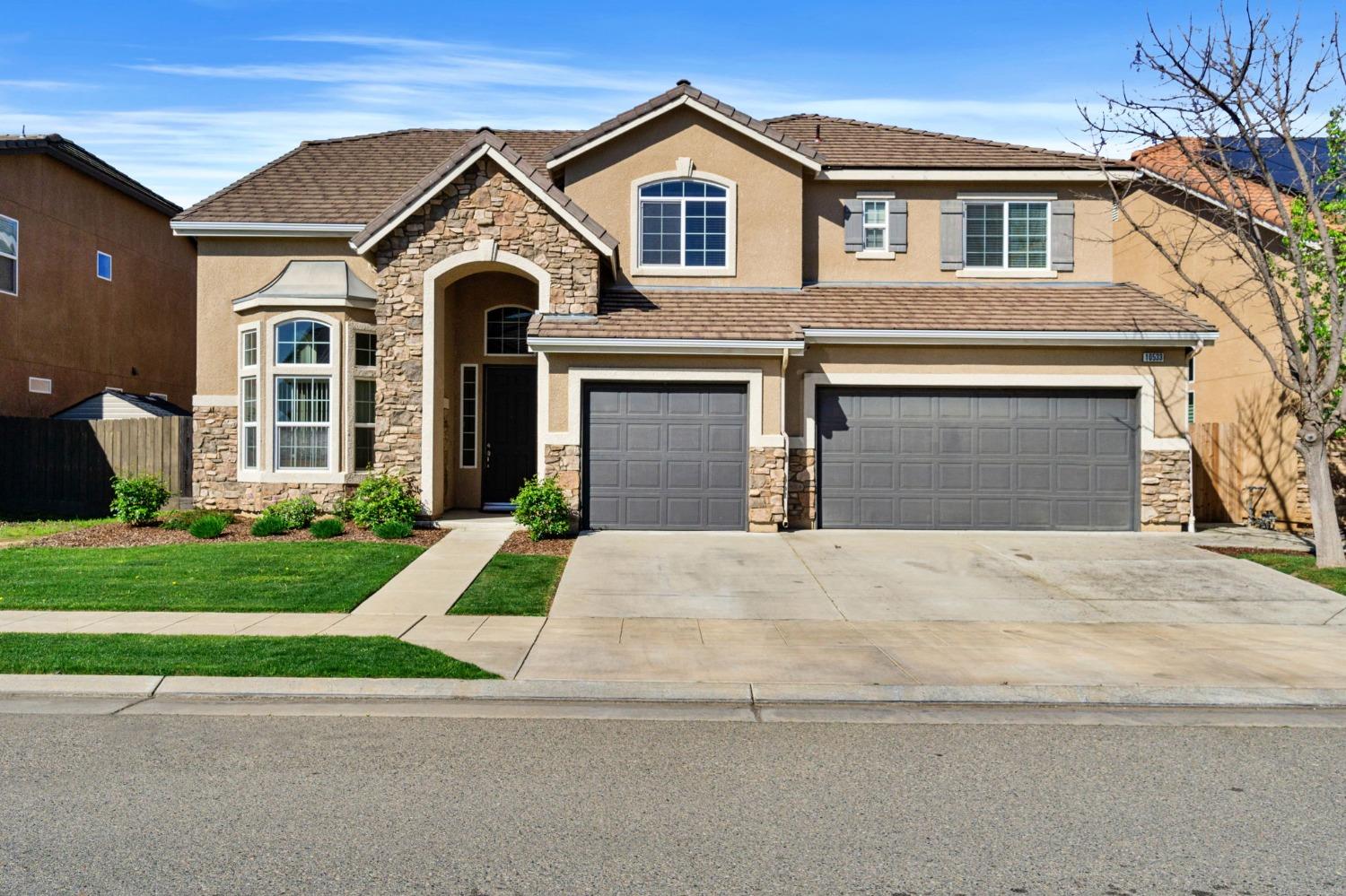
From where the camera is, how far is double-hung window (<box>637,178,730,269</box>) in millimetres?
17797

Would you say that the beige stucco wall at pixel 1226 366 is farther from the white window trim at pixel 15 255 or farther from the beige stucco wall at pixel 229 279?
the white window trim at pixel 15 255

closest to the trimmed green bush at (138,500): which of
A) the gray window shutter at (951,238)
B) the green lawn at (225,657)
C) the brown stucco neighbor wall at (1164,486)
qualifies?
the green lawn at (225,657)

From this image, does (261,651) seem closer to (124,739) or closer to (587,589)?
(124,739)

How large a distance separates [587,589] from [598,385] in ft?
17.3

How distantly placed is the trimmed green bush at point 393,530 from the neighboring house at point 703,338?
1.23 m

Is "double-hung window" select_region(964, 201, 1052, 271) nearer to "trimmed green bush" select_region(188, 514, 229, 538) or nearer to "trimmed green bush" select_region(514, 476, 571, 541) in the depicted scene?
"trimmed green bush" select_region(514, 476, 571, 541)

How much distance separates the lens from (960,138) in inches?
774

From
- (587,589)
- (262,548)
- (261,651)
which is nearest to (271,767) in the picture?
(261,651)

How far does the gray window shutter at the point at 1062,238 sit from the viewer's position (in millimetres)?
18500

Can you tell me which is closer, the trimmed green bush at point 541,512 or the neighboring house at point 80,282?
the trimmed green bush at point 541,512

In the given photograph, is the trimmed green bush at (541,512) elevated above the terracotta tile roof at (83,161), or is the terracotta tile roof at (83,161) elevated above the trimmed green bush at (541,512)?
the terracotta tile roof at (83,161)

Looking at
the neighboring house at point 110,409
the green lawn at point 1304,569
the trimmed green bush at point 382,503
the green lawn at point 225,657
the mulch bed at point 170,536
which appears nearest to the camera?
the green lawn at point 225,657

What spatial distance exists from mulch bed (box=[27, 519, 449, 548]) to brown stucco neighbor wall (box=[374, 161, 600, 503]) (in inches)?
54.7

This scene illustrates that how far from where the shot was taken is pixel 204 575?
11789 mm
